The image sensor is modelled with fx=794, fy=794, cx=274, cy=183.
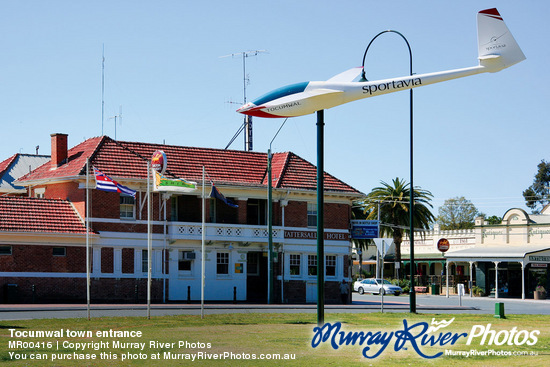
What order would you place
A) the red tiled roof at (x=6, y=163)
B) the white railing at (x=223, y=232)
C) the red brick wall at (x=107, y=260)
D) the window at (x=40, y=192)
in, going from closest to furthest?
the red brick wall at (x=107, y=260)
the white railing at (x=223, y=232)
the window at (x=40, y=192)
the red tiled roof at (x=6, y=163)

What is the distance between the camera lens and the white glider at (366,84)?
16.8m

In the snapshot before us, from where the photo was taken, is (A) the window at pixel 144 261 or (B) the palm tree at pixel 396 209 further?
(B) the palm tree at pixel 396 209

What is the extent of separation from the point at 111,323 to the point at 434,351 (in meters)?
11.0

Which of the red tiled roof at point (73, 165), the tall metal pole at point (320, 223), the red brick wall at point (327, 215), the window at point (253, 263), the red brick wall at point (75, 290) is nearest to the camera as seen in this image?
the tall metal pole at point (320, 223)

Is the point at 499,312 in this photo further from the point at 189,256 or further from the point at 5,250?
the point at 5,250

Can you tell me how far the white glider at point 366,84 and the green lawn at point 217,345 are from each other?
18.7 feet

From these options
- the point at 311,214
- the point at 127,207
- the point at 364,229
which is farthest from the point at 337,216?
the point at 127,207

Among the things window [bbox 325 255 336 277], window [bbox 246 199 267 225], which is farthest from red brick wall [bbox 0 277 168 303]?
window [bbox 325 255 336 277]

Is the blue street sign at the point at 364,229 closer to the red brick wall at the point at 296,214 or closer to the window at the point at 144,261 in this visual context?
the red brick wall at the point at 296,214

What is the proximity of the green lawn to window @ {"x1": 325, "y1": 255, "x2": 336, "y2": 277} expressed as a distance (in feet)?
64.6

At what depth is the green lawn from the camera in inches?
655

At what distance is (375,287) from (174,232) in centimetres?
2437

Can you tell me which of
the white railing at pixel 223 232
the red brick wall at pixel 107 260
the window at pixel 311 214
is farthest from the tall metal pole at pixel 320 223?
the window at pixel 311 214

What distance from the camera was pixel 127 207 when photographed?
42.5 metres
